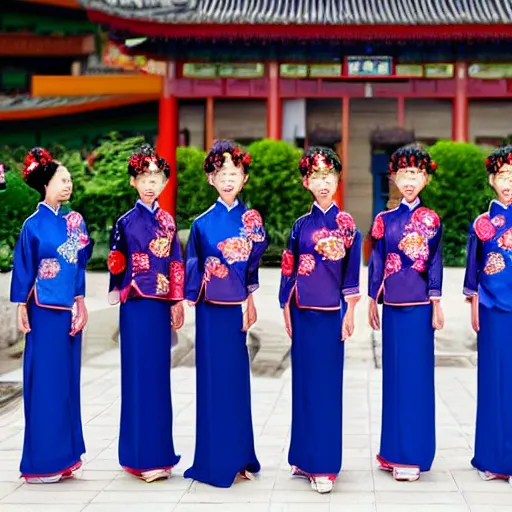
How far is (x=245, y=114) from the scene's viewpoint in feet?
58.6

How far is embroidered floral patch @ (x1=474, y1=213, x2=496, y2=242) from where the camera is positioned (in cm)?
495

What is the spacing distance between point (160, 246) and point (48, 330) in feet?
2.51

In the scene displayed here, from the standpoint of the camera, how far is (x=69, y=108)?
19156mm

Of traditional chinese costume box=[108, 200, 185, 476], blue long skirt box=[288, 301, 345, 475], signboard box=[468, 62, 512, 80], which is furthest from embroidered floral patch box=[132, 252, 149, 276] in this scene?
signboard box=[468, 62, 512, 80]

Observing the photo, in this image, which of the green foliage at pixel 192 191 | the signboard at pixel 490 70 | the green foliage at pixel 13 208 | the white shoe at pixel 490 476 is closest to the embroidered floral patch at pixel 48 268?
the white shoe at pixel 490 476

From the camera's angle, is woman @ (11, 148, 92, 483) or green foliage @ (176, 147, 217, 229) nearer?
woman @ (11, 148, 92, 483)

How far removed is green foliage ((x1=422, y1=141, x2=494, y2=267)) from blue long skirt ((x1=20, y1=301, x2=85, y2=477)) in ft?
34.9

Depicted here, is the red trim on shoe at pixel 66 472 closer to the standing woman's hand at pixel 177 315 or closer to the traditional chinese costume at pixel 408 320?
the standing woman's hand at pixel 177 315

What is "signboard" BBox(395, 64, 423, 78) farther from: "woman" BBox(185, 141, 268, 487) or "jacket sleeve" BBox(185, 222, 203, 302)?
"jacket sleeve" BBox(185, 222, 203, 302)

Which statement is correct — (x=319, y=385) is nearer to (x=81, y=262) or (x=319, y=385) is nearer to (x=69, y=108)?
(x=81, y=262)

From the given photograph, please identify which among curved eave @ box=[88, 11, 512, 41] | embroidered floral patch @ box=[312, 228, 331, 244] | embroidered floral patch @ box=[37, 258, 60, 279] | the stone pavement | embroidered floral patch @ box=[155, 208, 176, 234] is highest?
curved eave @ box=[88, 11, 512, 41]

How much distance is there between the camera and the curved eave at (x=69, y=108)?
18.2 meters

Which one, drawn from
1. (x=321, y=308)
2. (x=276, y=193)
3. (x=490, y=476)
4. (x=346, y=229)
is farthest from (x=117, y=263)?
(x=276, y=193)

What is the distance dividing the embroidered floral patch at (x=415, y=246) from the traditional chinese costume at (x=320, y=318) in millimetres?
267
